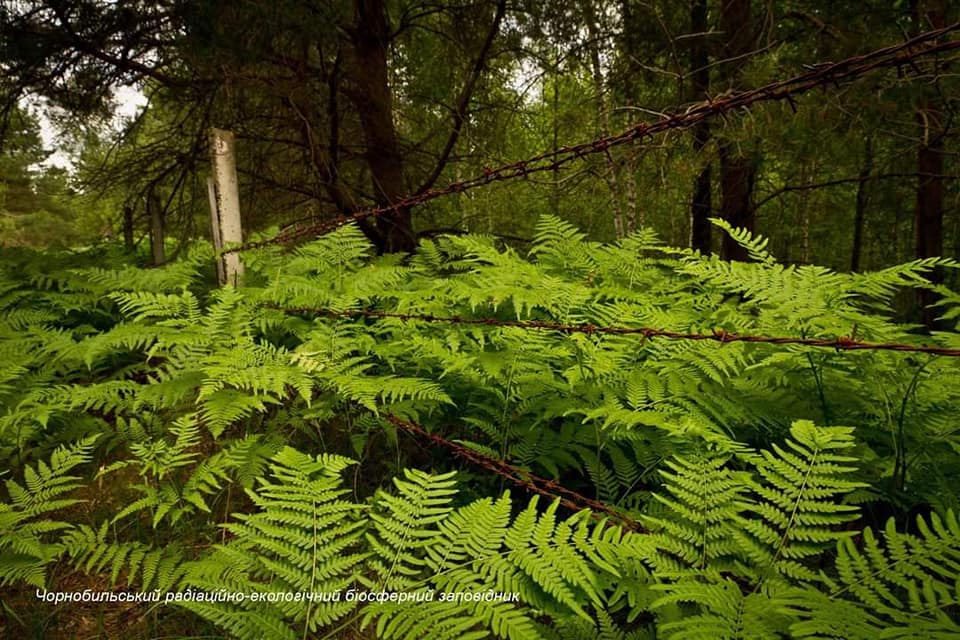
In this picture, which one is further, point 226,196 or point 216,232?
point 216,232

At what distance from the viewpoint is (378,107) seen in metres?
5.80

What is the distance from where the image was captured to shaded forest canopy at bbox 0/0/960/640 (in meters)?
1.33

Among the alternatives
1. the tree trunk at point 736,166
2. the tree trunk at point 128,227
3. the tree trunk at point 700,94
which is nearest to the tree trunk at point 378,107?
the tree trunk at point 128,227

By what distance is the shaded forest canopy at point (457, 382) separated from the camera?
1327mm

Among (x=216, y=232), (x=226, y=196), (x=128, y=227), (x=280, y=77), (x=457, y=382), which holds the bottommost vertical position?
(x=457, y=382)

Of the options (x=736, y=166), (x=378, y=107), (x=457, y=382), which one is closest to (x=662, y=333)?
(x=457, y=382)

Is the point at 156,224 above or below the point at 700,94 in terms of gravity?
below

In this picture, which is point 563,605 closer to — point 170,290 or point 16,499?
point 16,499

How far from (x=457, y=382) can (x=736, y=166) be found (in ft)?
16.8

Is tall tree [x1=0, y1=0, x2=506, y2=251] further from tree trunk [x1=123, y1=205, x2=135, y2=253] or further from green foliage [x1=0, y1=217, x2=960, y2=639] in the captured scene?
green foliage [x1=0, y1=217, x2=960, y2=639]

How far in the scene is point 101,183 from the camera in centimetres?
549

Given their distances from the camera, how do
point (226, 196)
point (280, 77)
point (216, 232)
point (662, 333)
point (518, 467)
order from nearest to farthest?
point (662, 333)
point (518, 467)
point (226, 196)
point (216, 232)
point (280, 77)

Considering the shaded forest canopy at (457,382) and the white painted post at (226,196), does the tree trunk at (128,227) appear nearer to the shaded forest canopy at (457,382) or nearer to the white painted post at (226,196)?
the shaded forest canopy at (457,382)

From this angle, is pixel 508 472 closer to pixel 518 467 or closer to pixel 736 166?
pixel 518 467
